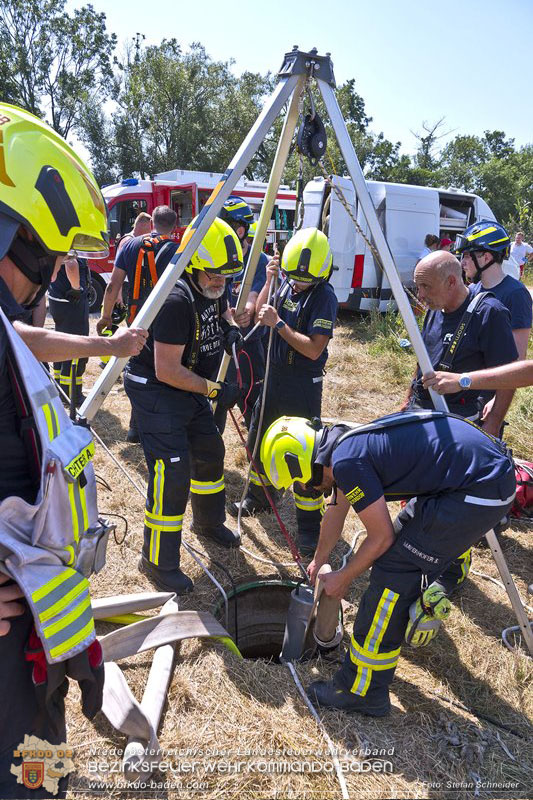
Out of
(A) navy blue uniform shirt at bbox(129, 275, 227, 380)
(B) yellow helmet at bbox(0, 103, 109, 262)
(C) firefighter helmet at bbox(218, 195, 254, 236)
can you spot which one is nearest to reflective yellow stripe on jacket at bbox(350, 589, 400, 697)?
(A) navy blue uniform shirt at bbox(129, 275, 227, 380)

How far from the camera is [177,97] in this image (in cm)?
3017

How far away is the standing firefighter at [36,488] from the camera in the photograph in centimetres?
130

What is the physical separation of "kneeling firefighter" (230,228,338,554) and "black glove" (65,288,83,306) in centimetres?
241

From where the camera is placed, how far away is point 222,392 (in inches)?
132

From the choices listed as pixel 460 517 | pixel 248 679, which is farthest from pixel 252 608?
pixel 460 517

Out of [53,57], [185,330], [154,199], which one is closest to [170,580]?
[185,330]

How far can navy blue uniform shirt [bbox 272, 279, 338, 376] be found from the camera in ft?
12.4

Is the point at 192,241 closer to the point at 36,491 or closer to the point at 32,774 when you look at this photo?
the point at 36,491

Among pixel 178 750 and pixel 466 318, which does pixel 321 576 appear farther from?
pixel 466 318

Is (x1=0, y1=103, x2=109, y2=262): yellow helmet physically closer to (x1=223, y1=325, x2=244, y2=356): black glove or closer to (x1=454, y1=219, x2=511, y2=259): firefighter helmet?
(x1=223, y1=325, x2=244, y2=356): black glove

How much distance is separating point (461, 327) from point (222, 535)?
7.21 ft

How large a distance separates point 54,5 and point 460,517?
34.3m

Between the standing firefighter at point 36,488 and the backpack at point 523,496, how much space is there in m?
3.91

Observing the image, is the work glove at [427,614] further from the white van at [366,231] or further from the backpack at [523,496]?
the white van at [366,231]
